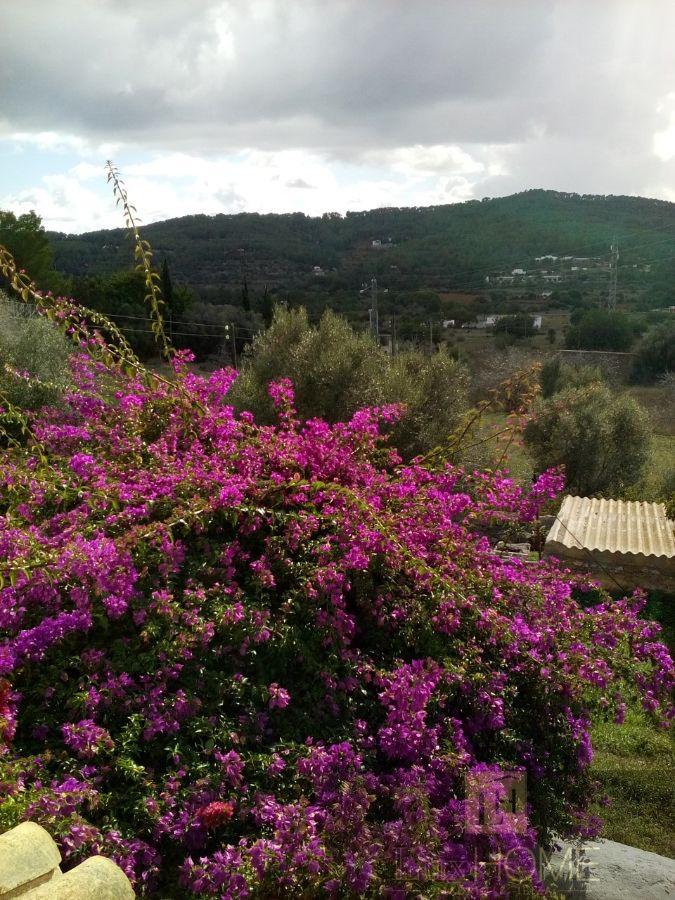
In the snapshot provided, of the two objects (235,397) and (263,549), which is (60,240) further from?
(263,549)

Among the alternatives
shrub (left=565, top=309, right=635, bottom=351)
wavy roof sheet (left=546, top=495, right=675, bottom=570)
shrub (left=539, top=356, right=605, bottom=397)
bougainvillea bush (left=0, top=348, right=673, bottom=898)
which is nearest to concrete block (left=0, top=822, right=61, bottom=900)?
bougainvillea bush (left=0, top=348, right=673, bottom=898)

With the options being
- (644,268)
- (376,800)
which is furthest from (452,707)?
(644,268)

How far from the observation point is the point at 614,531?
348 inches

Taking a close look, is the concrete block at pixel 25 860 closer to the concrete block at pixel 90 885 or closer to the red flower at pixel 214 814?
the concrete block at pixel 90 885

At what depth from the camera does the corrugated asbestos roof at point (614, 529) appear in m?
8.22

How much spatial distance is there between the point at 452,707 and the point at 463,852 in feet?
1.80

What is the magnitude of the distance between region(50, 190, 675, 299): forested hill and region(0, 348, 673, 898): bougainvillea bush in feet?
105

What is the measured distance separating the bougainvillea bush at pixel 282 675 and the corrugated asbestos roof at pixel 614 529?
498 cm

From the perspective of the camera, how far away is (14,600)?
2.45 m

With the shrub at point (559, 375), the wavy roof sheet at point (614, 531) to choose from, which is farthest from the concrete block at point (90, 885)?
Result: the shrub at point (559, 375)

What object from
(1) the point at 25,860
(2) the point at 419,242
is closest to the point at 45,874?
(1) the point at 25,860

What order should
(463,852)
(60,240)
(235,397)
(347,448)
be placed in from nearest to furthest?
(463,852) < (347,448) < (235,397) < (60,240)

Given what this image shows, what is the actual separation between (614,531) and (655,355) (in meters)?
20.4

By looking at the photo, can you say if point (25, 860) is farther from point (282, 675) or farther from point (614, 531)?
point (614, 531)
